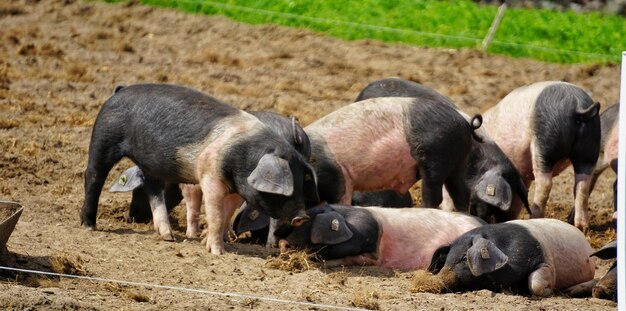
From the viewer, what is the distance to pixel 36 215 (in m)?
9.05

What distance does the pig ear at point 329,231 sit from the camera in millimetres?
8250

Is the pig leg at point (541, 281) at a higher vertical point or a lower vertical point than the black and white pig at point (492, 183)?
higher

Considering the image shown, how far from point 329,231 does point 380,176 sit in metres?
1.36

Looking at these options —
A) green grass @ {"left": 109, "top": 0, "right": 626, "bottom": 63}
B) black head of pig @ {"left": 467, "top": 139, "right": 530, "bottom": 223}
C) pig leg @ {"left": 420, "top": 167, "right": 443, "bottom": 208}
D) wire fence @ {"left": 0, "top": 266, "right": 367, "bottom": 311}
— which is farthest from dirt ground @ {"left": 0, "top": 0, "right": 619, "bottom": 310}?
pig leg @ {"left": 420, "top": 167, "right": 443, "bottom": 208}

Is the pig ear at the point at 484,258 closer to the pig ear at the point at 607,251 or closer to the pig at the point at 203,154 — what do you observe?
the pig ear at the point at 607,251

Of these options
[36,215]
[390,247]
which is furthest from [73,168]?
[390,247]

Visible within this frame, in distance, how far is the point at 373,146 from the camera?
9.52m

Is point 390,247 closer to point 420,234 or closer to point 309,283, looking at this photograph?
point 420,234

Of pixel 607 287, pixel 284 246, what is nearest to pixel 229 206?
pixel 284 246

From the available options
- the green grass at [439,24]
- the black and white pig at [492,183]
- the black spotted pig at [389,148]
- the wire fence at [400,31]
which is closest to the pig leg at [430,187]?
the black spotted pig at [389,148]

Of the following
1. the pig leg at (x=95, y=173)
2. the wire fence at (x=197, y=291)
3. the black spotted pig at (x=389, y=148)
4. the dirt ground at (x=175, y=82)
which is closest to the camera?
the wire fence at (x=197, y=291)

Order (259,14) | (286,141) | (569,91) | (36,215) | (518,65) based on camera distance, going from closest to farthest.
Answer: (286,141) → (36,215) → (569,91) → (518,65) → (259,14)

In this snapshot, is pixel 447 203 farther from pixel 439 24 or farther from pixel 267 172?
pixel 439 24

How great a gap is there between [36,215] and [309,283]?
2.46 m
